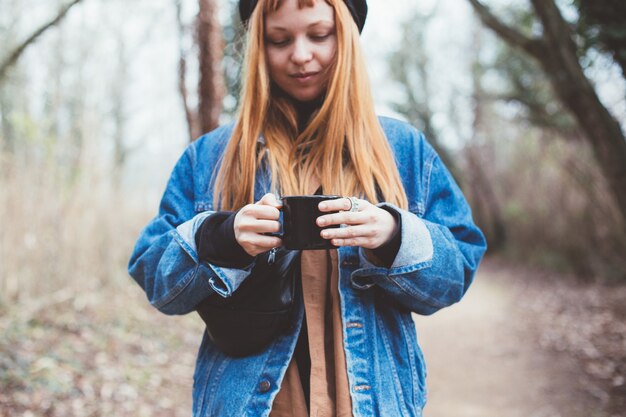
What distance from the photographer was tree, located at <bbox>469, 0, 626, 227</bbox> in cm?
384

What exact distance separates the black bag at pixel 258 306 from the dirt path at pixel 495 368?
3370 millimetres

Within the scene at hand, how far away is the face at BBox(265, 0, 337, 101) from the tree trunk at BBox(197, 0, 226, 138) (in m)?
1.91

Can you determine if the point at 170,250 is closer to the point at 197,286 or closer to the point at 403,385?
the point at 197,286

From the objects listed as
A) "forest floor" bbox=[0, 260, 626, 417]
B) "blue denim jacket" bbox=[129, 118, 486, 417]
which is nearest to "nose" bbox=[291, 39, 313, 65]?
"blue denim jacket" bbox=[129, 118, 486, 417]

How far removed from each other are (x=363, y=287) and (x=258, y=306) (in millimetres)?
263

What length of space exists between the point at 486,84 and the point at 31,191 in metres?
12.9

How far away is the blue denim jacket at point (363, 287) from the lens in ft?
3.85

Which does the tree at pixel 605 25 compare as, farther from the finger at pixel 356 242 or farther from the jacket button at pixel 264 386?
the jacket button at pixel 264 386

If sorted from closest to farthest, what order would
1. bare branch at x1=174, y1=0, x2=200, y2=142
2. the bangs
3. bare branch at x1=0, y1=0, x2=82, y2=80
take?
1. the bangs
2. bare branch at x1=0, y1=0, x2=82, y2=80
3. bare branch at x1=174, y1=0, x2=200, y2=142

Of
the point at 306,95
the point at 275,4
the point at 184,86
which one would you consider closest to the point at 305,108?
the point at 306,95

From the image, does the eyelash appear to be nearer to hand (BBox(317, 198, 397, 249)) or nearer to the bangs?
the bangs

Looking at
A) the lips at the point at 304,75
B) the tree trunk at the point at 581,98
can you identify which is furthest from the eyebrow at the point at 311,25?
the tree trunk at the point at 581,98

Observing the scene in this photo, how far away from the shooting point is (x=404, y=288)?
1191mm

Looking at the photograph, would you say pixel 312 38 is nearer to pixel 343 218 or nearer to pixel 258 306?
pixel 343 218
